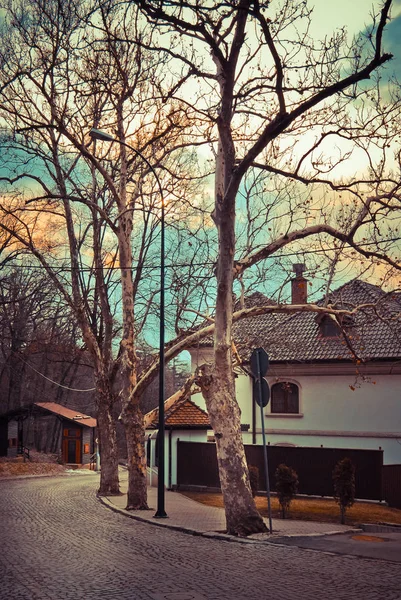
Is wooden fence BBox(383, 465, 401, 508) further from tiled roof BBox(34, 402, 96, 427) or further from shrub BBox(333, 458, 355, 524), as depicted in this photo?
tiled roof BBox(34, 402, 96, 427)

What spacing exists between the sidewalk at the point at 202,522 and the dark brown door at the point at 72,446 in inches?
1041

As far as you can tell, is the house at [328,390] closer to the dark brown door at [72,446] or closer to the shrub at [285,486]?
the shrub at [285,486]

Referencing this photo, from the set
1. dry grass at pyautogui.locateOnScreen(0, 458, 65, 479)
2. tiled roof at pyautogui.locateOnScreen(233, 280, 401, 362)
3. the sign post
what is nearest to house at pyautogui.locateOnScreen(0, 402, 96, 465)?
dry grass at pyautogui.locateOnScreen(0, 458, 65, 479)

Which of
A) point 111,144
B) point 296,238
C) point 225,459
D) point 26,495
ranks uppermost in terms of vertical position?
point 111,144

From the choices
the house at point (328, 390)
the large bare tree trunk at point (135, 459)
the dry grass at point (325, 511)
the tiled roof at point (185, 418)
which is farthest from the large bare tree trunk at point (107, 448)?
the large bare tree trunk at point (135, 459)

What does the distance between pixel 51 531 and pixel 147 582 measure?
24.6 ft

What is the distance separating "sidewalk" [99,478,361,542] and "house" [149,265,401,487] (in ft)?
24.0

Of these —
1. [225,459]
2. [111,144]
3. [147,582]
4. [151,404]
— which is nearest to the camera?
[147,582]

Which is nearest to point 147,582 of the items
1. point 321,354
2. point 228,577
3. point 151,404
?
point 228,577

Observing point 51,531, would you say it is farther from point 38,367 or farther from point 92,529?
point 38,367

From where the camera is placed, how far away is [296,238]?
57.2 ft

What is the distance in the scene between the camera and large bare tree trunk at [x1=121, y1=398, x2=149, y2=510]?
21828 millimetres

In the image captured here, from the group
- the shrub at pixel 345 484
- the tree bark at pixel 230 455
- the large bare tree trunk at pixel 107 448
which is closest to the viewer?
the tree bark at pixel 230 455

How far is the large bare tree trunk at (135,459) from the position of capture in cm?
2183
